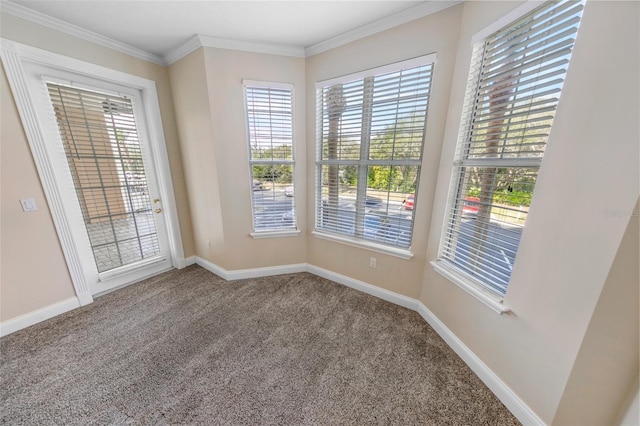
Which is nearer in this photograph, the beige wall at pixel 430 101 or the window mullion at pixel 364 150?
the beige wall at pixel 430 101

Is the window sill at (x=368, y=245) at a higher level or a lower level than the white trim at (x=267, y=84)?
lower

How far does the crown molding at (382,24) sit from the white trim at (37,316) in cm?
345

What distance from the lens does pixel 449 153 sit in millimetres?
1690

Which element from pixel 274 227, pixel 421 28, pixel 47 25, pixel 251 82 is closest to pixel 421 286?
pixel 274 227

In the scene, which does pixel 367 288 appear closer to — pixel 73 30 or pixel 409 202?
pixel 409 202

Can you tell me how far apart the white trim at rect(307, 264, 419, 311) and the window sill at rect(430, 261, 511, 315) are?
1.71 feet

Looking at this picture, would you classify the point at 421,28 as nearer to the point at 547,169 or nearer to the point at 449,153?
the point at 449,153

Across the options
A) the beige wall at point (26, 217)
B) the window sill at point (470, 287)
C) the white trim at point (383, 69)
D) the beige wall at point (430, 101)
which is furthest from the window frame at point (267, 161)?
the window sill at point (470, 287)

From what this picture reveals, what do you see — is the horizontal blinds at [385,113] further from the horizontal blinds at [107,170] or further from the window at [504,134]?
the horizontal blinds at [107,170]

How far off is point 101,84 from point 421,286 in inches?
149

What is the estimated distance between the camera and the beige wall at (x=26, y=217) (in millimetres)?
1700

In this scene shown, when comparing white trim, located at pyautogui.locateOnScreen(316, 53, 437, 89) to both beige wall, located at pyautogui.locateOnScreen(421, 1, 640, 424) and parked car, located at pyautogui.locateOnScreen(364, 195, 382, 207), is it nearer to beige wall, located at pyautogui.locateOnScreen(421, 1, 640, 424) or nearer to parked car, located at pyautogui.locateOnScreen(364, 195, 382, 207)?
beige wall, located at pyautogui.locateOnScreen(421, 1, 640, 424)

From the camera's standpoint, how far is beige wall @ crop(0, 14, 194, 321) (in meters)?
1.70

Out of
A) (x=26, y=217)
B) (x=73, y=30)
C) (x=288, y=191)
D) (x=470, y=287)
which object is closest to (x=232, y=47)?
(x=73, y=30)
